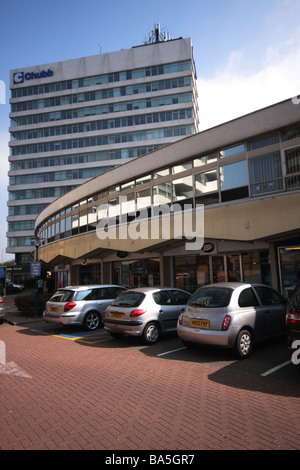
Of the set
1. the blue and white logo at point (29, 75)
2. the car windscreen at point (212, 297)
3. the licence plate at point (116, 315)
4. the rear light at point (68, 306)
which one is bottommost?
the licence plate at point (116, 315)

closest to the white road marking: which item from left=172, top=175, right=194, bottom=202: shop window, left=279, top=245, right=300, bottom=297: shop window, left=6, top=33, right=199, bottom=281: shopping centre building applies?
left=279, top=245, right=300, bottom=297: shop window

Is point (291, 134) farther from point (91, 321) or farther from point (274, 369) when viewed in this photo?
point (91, 321)

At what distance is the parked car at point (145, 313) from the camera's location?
8.16 m

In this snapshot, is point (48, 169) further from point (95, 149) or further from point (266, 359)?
point (266, 359)

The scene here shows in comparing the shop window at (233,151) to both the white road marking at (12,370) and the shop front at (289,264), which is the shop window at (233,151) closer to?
the shop front at (289,264)

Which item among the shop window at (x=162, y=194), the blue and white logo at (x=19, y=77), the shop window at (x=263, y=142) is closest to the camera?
the shop window at (x=263, y=142)

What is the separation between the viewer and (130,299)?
863 cm

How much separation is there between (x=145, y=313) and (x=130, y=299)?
0.64 metres

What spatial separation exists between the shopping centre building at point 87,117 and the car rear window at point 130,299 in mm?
44261

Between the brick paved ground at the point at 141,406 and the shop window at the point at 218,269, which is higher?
the shop window at the point at 218,269

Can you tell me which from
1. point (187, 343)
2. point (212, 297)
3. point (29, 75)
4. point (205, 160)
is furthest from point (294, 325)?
point (29, 75)

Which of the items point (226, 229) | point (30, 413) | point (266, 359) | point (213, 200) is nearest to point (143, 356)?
point (266, 359)

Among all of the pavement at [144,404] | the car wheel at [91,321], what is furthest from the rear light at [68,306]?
the pavement at [144,404]
